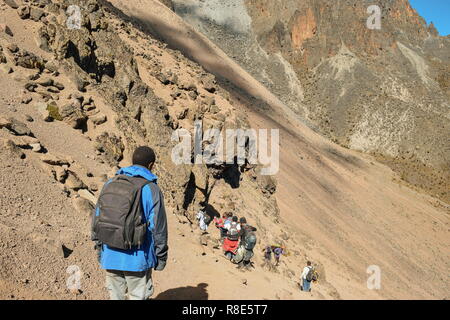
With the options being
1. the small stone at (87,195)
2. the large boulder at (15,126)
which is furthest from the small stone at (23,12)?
the small stone at (87,195)

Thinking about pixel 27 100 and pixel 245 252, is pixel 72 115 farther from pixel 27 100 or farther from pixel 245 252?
pixel 245 252

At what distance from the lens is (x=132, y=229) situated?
3.69 meters

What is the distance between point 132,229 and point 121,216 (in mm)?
162

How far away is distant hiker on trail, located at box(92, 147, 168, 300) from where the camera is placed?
369 cm

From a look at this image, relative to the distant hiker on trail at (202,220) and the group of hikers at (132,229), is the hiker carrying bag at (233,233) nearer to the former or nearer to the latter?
the distant hiker on trail at (202,220)

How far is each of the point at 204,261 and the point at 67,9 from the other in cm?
925

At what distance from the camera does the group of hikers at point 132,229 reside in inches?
145

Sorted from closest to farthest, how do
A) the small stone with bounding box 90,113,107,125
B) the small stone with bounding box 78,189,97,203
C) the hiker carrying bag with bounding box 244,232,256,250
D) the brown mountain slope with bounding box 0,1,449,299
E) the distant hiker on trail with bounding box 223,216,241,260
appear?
the brown mountain slope with bounding box 0,1,449,299, the small stone with bounding box 78,189,97,203, the hiker carrying bag with bounding box 244,232,256,250, the distant hiker on trail with bounding box 223,216,241,260, the small stone with bounding box 90,113,107,125

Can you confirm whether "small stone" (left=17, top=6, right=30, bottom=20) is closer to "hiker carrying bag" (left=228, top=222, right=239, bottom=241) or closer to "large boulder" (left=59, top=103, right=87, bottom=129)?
"large boulder" (left=59, top=103, right=87, bottom=129)

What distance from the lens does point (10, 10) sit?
11.4 metres

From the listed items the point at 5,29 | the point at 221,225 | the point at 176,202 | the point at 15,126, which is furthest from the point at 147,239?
the point at 5,29

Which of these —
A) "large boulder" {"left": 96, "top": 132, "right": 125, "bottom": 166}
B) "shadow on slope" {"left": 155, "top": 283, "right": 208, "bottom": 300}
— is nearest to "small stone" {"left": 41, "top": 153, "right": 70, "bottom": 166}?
"large boulder" {"left": 96, "top": 132, "right": 125, "bottom": 166}

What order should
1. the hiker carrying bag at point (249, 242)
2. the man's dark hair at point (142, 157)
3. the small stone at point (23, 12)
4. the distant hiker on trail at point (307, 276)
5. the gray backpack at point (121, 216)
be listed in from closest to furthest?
the gray backpack at point (121, 216)
the man's dark hair at point (142, 157)
the hiker carrying bag at point (249, 242)
the distant hiker on trail at point (307, 276)
the small stone at point (23, 12)

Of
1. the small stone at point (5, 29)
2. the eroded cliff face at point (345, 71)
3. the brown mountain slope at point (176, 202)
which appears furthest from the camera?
the eroded cliff face at point (345, 71)
